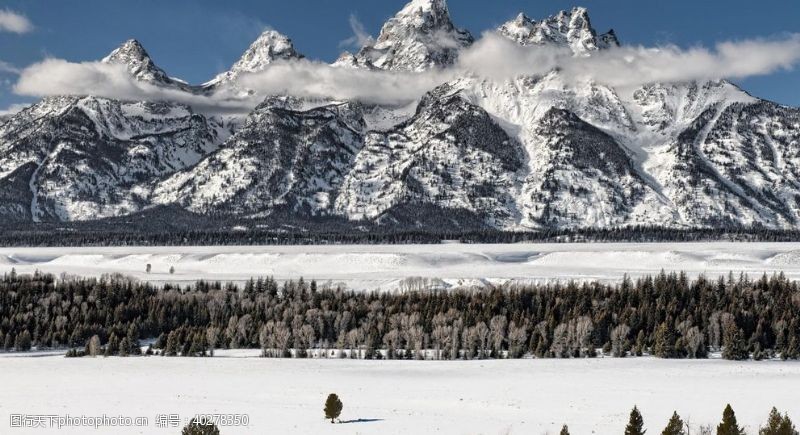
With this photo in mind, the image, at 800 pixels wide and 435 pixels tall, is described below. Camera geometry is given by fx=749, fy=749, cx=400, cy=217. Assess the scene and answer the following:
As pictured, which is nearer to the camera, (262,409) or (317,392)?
(262,409)

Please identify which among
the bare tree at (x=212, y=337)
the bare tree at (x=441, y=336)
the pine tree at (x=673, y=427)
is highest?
the pine tree at (x=673, y=427)

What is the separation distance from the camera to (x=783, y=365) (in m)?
112

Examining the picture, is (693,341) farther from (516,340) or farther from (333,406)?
(333,406)

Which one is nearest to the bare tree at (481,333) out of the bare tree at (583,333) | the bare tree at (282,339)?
the bare tree at (583,333)

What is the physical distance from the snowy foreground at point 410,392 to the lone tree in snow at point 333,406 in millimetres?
1203

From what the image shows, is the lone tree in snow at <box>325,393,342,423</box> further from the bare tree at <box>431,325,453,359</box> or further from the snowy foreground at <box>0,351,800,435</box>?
the bare tree at <box>431,325,453,359</box>

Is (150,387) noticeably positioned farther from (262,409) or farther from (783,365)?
(783,365)

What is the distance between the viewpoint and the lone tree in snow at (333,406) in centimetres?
6388

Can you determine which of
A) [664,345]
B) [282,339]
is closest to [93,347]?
[282,339]

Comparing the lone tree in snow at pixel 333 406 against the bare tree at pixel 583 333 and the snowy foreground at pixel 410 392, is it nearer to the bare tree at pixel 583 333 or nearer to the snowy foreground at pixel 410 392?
the snowy foreground at pixel 410 392

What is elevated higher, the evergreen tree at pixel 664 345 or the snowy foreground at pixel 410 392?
the evergreen tree at pixel 664 345

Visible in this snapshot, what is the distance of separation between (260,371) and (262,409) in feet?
96.4

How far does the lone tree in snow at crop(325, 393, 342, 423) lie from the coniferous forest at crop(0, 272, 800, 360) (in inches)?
2428

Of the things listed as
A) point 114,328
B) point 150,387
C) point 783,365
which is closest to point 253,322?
point 114,328
